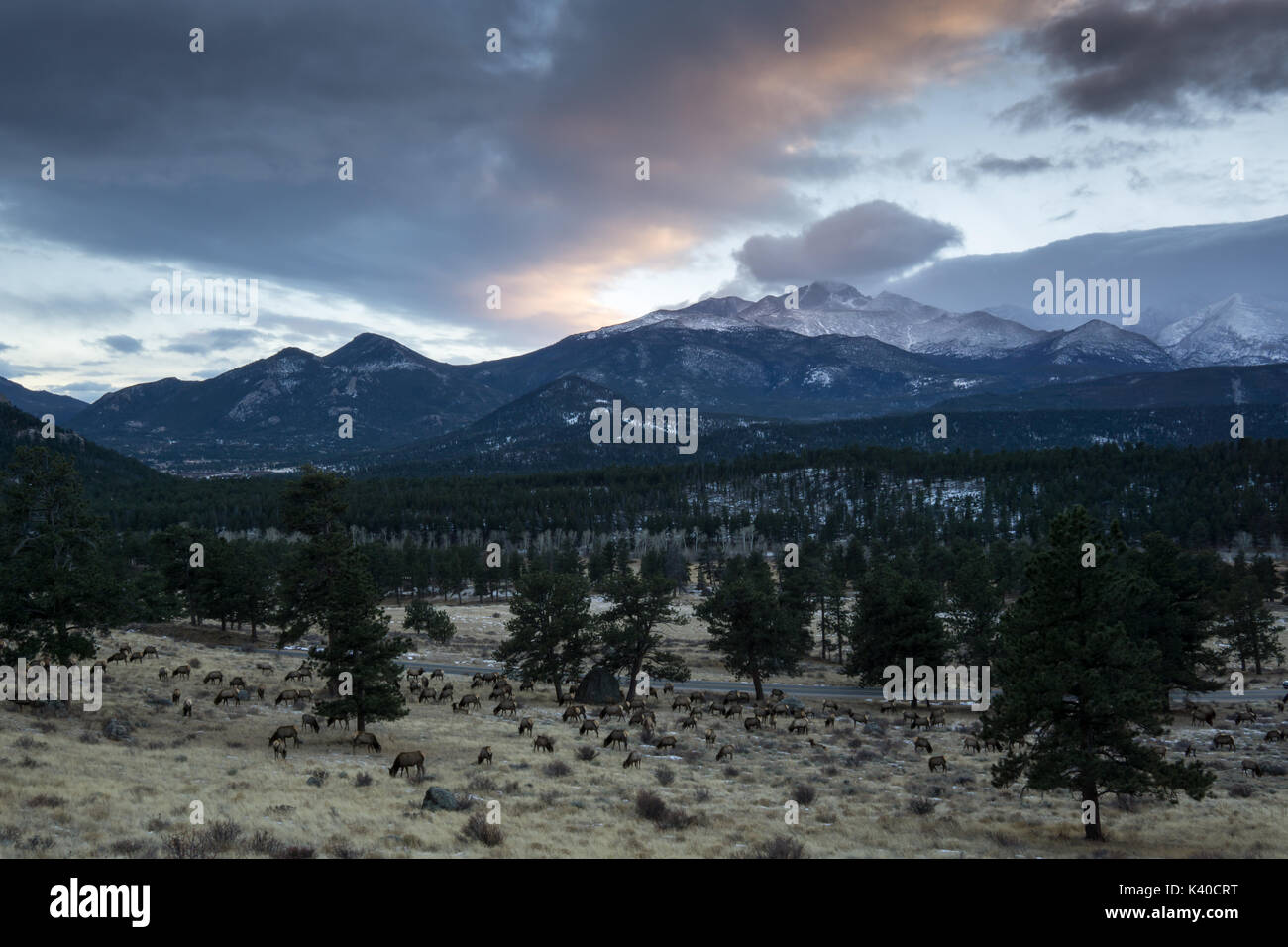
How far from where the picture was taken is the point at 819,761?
3250cm

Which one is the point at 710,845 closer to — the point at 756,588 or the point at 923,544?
the point at 756,588

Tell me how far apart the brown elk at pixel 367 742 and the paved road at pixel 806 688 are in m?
30.2

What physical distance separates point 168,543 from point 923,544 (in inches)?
3971

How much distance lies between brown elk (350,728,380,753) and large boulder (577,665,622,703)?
2034 cm

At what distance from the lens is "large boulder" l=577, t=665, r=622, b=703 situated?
49.0 meters

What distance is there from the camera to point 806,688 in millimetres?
60500

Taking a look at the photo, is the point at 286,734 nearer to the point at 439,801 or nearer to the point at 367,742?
the point at 367,742

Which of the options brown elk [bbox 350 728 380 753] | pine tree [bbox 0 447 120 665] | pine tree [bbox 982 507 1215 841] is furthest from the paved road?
pine tree [bbox 982 507 1215 841]

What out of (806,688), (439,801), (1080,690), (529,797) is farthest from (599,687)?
(1080,690)

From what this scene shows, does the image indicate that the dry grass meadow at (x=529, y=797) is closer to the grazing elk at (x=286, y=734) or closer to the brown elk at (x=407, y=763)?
the brown elk at (x=407, y=763)

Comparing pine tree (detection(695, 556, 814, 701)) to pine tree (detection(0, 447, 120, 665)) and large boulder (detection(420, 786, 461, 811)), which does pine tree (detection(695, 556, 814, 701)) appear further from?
pine tree (detection(0, 447, 120, 665))

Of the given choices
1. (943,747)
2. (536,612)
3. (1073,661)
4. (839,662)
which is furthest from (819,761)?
(839,662)

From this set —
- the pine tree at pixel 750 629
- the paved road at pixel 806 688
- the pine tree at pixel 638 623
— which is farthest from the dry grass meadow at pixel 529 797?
the paved road at pixel 806 688

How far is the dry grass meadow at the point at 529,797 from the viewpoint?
1692cm
